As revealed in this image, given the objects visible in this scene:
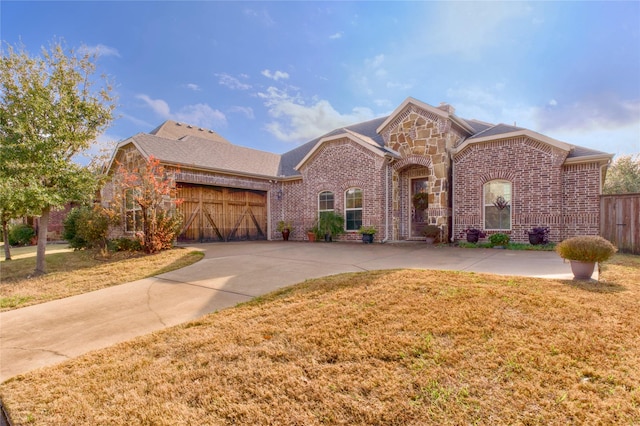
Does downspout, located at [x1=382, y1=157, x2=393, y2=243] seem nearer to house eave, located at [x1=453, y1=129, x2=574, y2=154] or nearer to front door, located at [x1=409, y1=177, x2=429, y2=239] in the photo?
front door, located at [x1=409, y1=177, x2=429, y2=239]

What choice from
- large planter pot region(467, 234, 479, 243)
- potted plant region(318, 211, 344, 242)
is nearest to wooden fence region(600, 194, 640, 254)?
large planter pot region(467, 234, 479, 243)

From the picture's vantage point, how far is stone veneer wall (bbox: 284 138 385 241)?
41.2ft

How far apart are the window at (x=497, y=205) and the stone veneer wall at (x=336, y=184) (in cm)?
380

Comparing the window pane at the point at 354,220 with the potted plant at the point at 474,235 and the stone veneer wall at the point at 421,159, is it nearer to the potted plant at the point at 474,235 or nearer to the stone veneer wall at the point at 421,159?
the stone veneer wall at the point at 421,159

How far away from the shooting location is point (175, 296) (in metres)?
5.48

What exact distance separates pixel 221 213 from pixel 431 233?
361 inches

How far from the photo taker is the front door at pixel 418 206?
43.0ft

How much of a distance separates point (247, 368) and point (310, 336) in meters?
0.72

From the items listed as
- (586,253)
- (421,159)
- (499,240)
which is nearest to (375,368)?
(586,253)

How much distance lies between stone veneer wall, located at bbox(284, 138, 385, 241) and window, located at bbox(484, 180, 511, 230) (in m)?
3.80

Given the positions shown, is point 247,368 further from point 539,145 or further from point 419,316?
point 539,145

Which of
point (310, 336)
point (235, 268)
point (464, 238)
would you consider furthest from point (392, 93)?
point (310, 336)

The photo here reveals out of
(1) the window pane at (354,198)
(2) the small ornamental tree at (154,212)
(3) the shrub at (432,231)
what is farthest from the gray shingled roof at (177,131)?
(3) the shrub at (432,231)

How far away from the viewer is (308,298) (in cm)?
451
